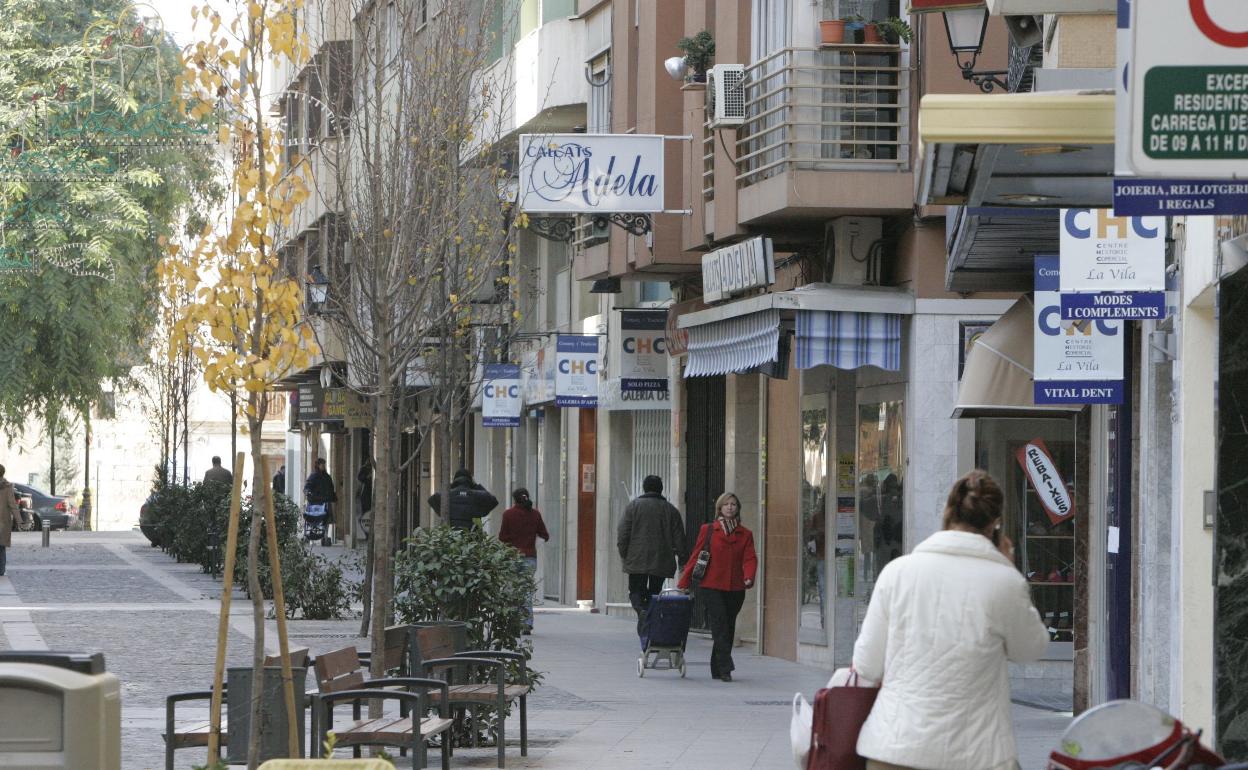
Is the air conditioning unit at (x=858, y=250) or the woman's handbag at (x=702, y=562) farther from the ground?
the air conditioning unit at (x=858, y=250)

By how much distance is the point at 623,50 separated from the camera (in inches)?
1055

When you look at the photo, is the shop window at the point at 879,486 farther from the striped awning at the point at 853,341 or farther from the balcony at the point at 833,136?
the balcony at the point at 833,136

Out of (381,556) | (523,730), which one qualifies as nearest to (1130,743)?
(523,730)

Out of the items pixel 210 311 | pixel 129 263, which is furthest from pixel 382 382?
pixel 129 263

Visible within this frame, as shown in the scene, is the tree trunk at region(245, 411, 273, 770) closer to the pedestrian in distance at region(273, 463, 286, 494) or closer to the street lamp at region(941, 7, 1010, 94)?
the street lamp at region(941, 7, 1010, 94)

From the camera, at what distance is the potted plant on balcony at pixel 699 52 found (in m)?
23.4

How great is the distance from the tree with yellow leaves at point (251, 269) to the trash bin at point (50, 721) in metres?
2.52

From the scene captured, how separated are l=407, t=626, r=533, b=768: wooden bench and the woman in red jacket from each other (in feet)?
18.3

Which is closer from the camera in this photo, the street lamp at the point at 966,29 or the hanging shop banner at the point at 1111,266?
the hanging shop banner at the point at 1111,266

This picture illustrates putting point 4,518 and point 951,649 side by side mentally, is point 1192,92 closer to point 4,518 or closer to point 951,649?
point 951,649

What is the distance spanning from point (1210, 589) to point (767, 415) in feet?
39.2

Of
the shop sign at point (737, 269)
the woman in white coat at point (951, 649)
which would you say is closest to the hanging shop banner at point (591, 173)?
the shop sign at point (737, 269)

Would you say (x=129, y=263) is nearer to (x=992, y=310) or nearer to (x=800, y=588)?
(x=800, y=588)

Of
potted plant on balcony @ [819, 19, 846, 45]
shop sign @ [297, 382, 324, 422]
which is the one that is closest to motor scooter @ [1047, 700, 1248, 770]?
potted plant on balcony @ [819, 19, 846, 45]
